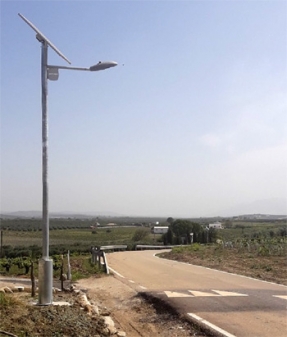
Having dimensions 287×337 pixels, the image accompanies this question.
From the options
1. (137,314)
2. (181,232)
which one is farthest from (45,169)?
(181,232)

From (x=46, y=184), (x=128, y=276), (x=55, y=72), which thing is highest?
(x=55, y=72)

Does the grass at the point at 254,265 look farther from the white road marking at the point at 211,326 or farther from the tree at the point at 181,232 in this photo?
the tree at the point at 181,232

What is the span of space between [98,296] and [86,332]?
15.9ft

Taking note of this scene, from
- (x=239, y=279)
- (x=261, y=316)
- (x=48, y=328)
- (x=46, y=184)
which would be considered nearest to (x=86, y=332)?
(x=48, y=328)

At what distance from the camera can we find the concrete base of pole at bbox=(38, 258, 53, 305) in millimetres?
9352

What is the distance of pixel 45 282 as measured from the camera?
9.39 metres

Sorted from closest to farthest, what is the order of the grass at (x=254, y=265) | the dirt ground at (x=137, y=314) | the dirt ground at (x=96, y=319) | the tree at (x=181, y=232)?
the dirt ground at (x=96, y=319)
the dirt ground at (x=137, y=314)
the grass at (x=254, y=265)
the tree at (x=181, y=232)

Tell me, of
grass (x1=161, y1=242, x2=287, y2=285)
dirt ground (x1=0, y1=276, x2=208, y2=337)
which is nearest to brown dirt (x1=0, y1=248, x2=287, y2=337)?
dirt ground (x1=0, y1=276, x2=208, y2=337)

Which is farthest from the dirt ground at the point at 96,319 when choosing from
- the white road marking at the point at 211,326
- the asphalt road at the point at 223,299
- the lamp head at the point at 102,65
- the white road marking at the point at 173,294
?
the lamp head at the point at 102,65

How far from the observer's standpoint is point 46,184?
31.9 ft

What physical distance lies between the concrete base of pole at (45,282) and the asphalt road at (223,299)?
114 inches

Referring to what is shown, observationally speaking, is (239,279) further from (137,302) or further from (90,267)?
(90,267)

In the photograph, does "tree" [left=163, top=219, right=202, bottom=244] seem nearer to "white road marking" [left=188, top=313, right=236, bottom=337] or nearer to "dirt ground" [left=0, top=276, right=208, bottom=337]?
"dirt ground" [left=0, top=276, right=208, bottom=337]

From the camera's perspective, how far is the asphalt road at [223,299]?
8.95 m
